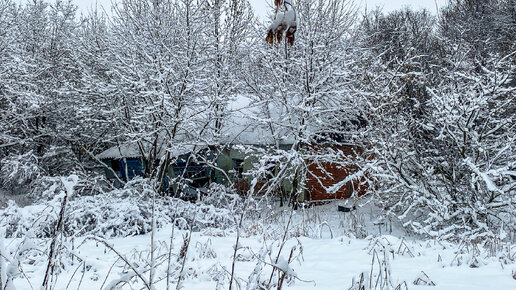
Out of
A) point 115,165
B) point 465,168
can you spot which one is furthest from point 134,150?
point 465,168

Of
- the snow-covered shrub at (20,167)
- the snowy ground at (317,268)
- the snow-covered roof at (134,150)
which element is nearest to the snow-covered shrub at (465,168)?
the snowy ground at (317,268)

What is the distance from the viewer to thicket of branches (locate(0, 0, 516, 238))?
8211mm

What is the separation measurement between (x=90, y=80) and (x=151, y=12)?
10.5ft

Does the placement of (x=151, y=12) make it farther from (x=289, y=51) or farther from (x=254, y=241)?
(x=254, y=241)

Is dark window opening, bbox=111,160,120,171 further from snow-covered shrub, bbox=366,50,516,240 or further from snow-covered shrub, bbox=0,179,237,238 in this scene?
snow-covered shrub, bbox=366,50,516,240

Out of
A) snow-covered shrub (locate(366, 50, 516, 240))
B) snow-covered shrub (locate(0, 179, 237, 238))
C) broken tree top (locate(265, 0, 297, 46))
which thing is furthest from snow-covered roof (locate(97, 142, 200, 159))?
A: broken tree top (locate(265, 0, 297, 46))

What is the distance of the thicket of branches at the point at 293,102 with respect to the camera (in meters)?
8.21

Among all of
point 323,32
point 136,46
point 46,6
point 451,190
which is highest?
point 46,6

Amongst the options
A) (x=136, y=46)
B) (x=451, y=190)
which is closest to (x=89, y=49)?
(x=136, y=46)

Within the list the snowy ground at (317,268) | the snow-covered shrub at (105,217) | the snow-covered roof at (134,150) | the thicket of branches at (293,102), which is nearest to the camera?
the snowy ground at (317,268)

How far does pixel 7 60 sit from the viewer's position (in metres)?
15.3

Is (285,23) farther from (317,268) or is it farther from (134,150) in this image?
(134,150)

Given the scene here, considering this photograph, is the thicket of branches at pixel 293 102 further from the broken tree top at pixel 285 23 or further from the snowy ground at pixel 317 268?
the broken tree top at pixel 285 23

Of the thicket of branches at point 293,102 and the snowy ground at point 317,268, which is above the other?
the thicket of branches at point 293,102
